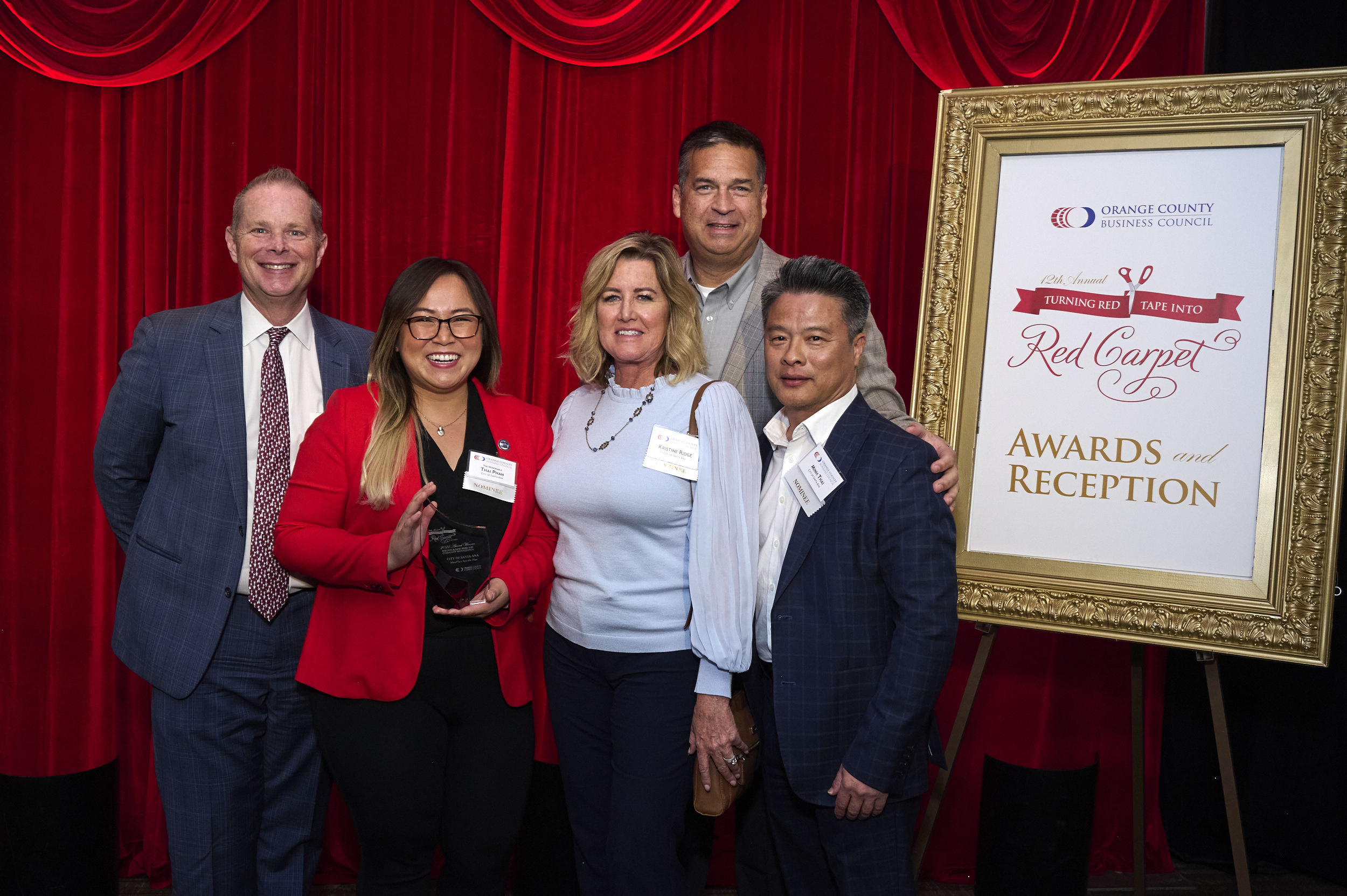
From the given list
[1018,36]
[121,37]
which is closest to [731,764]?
[1018,36]

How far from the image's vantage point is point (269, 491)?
2291 mm

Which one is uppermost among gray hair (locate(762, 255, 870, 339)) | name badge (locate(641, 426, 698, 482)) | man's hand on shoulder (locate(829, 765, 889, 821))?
gray hair (locate(762, 255, 870, 339))

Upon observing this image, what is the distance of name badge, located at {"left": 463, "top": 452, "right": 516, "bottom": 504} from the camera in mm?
2047

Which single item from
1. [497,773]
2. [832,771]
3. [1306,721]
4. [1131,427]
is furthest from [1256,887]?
[497,773]

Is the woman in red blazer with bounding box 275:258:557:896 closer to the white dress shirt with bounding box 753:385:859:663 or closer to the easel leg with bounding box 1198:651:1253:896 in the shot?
the white dress shirt with bounding box 753:385:859:663

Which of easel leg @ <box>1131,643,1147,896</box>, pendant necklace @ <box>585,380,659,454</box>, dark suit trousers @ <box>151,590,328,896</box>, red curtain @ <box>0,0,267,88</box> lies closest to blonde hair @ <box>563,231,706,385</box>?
pendant necklace @ <box>585,380,659,454</box>

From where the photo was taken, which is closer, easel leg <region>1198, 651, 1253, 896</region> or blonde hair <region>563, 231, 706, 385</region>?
blonde hair <region>563, 231, 706, 385</region>

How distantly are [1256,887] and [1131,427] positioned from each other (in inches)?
77.4

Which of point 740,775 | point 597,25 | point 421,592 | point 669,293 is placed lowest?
point 740,775

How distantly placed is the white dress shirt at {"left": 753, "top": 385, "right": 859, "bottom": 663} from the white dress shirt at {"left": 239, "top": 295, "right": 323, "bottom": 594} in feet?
3.97

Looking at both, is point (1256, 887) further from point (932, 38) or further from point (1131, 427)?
point (932, 38)

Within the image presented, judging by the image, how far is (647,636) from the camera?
1.96 meters

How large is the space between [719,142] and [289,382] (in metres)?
1.37

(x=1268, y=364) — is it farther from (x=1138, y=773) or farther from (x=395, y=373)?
(x=395, y=373)
